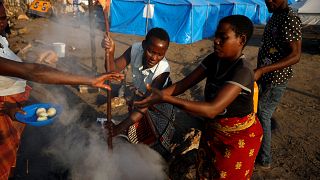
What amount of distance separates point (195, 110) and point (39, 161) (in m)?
2.77

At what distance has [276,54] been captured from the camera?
3.22m

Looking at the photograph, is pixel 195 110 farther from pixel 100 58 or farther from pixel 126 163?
pixel 100 58

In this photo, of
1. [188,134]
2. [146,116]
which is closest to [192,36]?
[188,134]

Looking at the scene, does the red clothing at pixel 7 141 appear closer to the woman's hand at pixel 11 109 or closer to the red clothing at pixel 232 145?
the woman's hand at pixel 11 109

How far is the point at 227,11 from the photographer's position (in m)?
15.8

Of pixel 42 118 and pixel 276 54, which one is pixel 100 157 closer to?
pixel 42 118

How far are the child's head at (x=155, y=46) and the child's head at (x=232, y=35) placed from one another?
0.95 meters

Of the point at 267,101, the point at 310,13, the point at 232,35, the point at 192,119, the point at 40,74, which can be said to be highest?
the point at 232,35

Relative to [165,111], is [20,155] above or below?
below

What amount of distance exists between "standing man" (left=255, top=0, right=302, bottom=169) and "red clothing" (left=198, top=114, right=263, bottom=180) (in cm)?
80

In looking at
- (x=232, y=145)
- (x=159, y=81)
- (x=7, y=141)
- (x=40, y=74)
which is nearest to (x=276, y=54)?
(x=159, y=81)

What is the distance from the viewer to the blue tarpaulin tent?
13.2m

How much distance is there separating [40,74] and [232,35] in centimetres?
146

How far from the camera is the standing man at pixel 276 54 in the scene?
3027 millimetres
